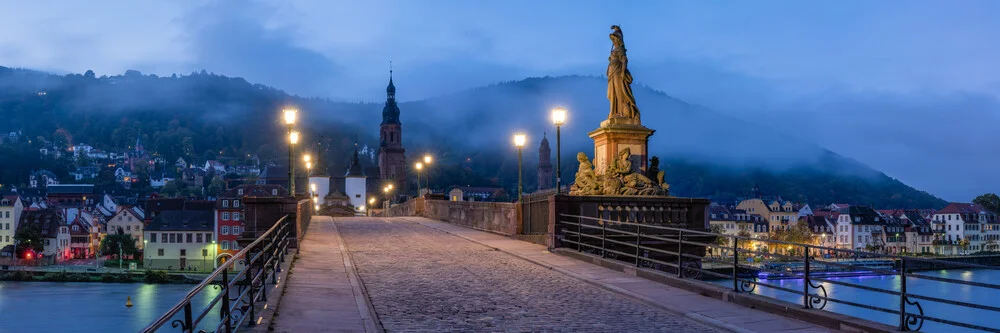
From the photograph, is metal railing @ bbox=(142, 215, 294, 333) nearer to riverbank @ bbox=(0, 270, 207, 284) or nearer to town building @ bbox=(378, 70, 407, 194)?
riverbank @ bbox=(0, 270, 207, 284)

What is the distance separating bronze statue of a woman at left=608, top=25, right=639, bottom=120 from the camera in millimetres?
24297

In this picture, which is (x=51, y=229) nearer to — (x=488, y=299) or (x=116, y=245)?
(x=116, y=245)

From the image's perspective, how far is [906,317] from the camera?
8406 mm

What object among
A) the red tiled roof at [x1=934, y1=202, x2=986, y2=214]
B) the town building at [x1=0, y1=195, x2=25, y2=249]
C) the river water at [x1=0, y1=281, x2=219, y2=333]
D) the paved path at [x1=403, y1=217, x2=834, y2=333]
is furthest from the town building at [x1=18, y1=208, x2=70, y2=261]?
the red tiled roof at [x1=934, y1=202, x2=986, y2=214]

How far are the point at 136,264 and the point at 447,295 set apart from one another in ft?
400

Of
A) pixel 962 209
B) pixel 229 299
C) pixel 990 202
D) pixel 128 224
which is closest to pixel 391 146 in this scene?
pixel 128 224

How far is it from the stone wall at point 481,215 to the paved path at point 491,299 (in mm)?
6155

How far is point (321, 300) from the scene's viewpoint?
11258 mm

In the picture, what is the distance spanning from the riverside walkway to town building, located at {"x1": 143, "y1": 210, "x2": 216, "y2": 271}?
376ft

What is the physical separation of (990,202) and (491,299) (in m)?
177

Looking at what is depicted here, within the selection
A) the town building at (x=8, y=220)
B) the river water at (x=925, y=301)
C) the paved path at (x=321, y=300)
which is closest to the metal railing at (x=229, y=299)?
the paved path at (x=321, y=300)

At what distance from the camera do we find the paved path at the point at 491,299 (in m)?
9.77

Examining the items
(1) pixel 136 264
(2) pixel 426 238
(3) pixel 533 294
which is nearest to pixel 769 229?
(1) pixel 136 264

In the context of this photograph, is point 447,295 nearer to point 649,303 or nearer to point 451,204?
point 649,303
